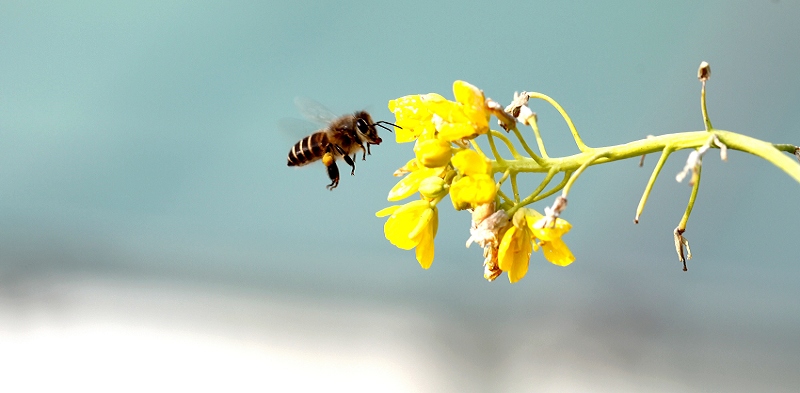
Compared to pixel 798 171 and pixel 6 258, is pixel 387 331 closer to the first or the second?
pixel 6 258

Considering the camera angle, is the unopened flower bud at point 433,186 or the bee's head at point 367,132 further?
the bee's head at point 367,132

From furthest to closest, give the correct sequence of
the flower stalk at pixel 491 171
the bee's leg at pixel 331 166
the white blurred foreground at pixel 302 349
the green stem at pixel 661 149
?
the white blurred foreground at pixel 302 349 → the bee's leg at pixel 331 166 → the flower stalk at pixel 491 171 → the green stem at pixel 661 149

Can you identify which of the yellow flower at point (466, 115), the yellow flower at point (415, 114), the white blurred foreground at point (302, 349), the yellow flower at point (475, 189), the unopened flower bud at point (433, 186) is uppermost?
the white blurred foreground at point (302, 349)

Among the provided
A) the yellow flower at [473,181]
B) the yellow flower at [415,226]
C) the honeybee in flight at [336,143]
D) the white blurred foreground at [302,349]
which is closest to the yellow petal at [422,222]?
the yellow flower at [415,226]

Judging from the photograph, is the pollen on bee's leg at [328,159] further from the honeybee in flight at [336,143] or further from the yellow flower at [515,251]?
the yellow flower at [515,251]

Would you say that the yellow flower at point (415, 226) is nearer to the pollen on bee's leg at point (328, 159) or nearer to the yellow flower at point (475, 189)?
the yellow flower at point (475, 189)

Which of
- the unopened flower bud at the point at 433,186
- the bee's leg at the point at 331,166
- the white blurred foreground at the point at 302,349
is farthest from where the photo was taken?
the white blurred foreground at the point at 302,349

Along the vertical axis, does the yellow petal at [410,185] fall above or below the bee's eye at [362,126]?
below
